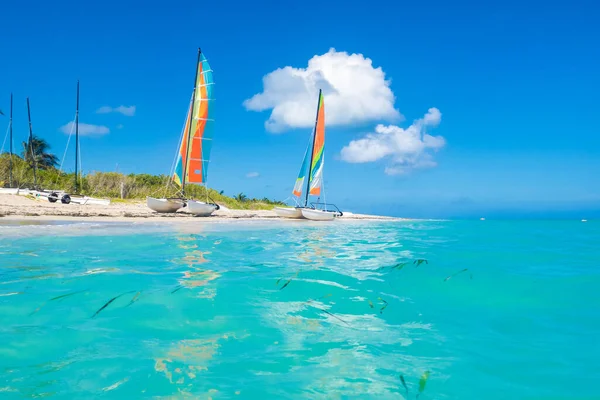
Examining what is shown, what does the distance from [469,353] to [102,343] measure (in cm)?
340

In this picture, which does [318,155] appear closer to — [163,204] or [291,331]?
[163,204]

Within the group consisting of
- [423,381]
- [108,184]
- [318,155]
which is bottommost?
[423,381]

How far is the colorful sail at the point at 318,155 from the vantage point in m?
35.5

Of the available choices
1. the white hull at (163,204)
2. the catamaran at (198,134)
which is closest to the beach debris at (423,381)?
the white hull at (163,204)

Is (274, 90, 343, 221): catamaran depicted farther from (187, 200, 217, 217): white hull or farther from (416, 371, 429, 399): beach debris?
(416, 371, 429, 399): beach debris

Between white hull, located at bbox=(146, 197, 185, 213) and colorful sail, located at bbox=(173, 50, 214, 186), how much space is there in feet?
9.35

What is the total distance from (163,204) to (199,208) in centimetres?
238

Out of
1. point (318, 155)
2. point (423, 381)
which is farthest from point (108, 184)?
point (423, 381)

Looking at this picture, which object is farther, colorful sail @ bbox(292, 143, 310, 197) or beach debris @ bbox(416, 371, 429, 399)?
colorful sail @ bbox(292, 143, 310, 197)

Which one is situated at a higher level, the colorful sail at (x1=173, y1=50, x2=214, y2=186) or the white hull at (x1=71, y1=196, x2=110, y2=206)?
the colorful sail at (x1=173, y1=50, x2=214, y2=186)

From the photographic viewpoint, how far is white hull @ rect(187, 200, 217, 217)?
27906 millimetres

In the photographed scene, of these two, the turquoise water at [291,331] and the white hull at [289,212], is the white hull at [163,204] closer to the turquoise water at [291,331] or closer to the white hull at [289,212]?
the white hull at [289,212]

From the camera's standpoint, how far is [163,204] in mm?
26953

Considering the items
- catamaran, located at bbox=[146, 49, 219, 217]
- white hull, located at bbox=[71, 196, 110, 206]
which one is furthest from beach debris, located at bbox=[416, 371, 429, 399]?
white hull, located at bbox=[71, 196, 110, 206]
